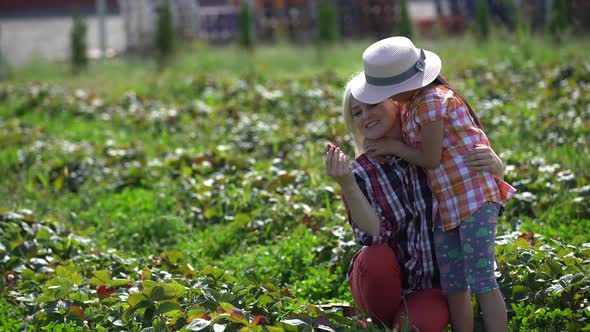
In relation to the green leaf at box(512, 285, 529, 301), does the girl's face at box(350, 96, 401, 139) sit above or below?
above

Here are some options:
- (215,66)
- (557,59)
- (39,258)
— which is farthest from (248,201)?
(215,66)

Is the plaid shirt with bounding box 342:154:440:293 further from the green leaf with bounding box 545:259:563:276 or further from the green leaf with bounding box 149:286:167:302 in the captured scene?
the green leaf with bounding box 149:286:167:302

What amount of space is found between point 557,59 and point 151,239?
5599 mm

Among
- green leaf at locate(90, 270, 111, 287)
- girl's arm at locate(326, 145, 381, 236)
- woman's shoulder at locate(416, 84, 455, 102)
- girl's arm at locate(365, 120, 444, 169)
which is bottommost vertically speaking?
green leaf at locate(90, 270, 111, 287)

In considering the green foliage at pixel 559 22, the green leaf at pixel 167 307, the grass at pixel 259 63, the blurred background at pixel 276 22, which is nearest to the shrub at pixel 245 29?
the grass at pixel 259 63

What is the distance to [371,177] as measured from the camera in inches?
142

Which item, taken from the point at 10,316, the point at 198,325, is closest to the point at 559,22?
the point at 10,316

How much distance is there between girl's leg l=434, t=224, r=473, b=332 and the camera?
11.5ft

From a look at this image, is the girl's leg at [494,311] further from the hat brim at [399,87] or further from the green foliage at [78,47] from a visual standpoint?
the green foliage at [78,47]

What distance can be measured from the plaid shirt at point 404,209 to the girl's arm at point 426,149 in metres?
0.12

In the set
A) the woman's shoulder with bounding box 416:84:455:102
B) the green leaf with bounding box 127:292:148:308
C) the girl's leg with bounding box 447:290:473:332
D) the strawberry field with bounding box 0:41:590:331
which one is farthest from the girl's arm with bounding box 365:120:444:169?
the green leaf with bounding box 127:292:148:308

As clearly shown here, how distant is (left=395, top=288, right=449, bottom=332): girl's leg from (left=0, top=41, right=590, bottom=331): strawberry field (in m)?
0.24

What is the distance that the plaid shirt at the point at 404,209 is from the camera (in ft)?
11.7

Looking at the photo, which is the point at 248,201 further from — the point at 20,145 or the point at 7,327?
the point at 20,145
